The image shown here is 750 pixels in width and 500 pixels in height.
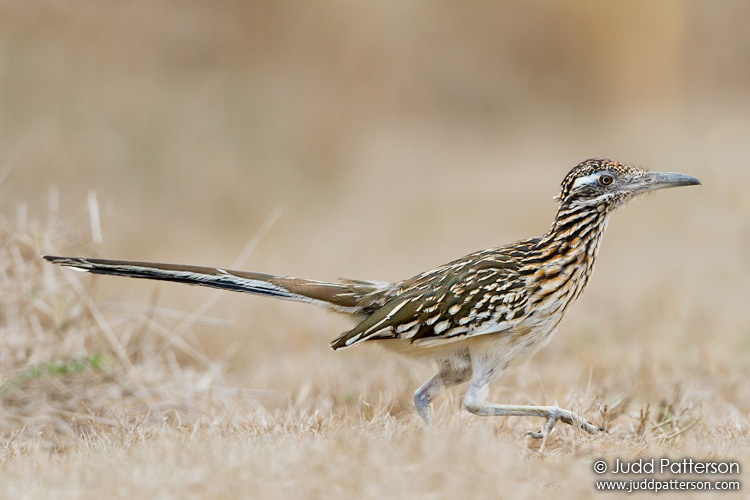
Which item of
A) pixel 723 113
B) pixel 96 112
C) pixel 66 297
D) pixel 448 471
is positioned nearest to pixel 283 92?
pixel 96 112

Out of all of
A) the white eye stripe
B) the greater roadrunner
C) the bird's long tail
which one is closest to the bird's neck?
the greater roadrunner

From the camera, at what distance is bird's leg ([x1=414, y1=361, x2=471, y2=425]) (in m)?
5.11

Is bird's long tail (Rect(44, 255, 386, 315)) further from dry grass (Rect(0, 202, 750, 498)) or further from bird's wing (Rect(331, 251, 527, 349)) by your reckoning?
dry grass (Rect(0, 202, 750, 498))

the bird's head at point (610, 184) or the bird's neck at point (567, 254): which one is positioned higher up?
the bird's head at point (610, 184)

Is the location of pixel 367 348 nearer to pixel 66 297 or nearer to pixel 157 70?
pixel 66 297

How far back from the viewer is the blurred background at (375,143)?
10.6 m

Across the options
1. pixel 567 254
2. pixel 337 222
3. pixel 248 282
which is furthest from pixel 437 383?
pixel 337 222

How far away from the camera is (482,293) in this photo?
196 inches

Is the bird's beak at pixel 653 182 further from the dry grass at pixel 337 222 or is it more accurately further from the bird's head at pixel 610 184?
the dry grass at pixel 337 222

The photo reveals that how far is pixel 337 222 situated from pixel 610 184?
1400cm

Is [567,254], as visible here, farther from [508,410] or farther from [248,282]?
[248,282]

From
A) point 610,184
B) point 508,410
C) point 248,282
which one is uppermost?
point 610,184

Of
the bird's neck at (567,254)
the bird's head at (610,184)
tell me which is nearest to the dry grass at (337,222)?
the bird's neck at (567,254)

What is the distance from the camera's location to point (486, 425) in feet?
16.1
